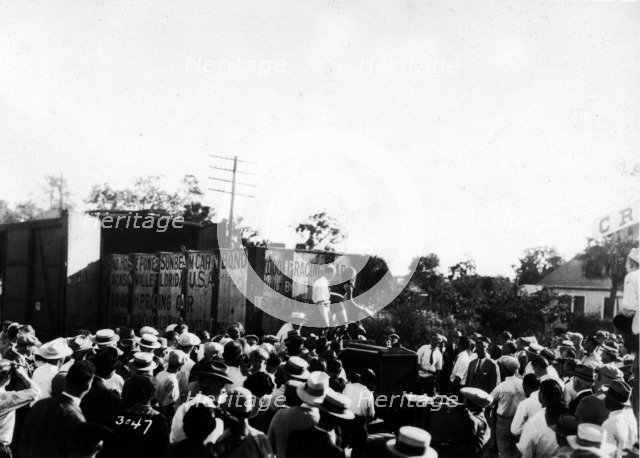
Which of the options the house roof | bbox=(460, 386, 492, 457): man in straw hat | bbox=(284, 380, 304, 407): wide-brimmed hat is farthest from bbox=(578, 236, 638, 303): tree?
bbox=(284, 380, 304, 407): wide-brimmed hat

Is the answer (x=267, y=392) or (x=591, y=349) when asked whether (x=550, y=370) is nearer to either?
(x=591, y=349)

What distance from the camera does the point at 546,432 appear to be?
423 centimetres

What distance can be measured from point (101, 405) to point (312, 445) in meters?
1.63

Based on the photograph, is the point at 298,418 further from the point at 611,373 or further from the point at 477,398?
the point at 611,373

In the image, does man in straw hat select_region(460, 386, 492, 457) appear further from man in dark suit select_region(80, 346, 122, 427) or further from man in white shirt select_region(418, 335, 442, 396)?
man in white shirt select_region(418, 335, 442, 396)

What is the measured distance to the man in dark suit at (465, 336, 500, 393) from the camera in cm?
746

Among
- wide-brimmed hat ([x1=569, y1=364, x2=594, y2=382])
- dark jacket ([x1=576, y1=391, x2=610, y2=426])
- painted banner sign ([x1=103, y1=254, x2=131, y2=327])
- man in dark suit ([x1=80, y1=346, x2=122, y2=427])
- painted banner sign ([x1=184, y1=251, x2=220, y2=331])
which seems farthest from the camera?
painted banner sign ([x1=103, y1=254, x2=131, y2=327])

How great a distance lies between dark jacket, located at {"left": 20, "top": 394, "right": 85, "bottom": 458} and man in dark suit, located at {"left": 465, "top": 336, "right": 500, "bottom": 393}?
557 cm

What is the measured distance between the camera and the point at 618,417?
4.52 metres

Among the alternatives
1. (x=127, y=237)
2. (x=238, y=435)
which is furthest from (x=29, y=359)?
(x=127, y=237)

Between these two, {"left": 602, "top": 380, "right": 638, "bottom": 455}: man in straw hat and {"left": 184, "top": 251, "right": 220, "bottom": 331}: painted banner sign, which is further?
{"left": 184, "top": 251, "right": 220, "bottom": 331}: painted banner sign

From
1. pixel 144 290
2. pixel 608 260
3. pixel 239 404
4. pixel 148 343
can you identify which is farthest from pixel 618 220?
pixel 608 260

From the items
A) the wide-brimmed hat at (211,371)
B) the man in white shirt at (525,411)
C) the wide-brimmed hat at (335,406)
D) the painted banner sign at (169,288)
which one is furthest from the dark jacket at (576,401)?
the painted banner sign at (169,288)

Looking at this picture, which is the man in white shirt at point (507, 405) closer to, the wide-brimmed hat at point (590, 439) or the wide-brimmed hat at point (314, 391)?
the wide-brimmed hat at point (314, 391)
